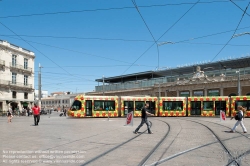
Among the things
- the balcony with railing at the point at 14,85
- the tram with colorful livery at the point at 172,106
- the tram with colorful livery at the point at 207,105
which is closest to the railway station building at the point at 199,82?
the tram with colorful livery at the point at 207,105

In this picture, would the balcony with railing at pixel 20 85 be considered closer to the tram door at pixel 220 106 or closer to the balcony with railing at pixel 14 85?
the balcony with railing at pixel 14 85

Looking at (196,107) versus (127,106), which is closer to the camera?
(127,106)

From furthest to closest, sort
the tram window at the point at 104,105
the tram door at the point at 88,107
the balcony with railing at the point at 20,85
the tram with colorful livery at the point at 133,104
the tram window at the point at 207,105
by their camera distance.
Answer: the balcony with railing at the point at 20,85, the tram window at the point at 207,105, the tram with colorful livery at the point at 133,104, the tram window at the point at 104,105, the tram door at the point at 88,107

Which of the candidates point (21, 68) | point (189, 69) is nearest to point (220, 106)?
point (189, 69)

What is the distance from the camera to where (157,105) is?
3356 centimetres

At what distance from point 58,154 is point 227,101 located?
94.8 ft

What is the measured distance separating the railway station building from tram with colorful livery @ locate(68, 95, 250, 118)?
965cm

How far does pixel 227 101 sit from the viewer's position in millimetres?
32406

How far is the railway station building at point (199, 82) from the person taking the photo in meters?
51.1

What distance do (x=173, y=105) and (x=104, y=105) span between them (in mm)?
9427

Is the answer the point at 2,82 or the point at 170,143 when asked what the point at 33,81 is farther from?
the point at 170,143

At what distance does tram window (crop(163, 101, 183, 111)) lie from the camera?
110ft

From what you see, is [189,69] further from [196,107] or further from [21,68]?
[21,68]

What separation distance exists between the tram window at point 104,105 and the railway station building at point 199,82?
21728mm
